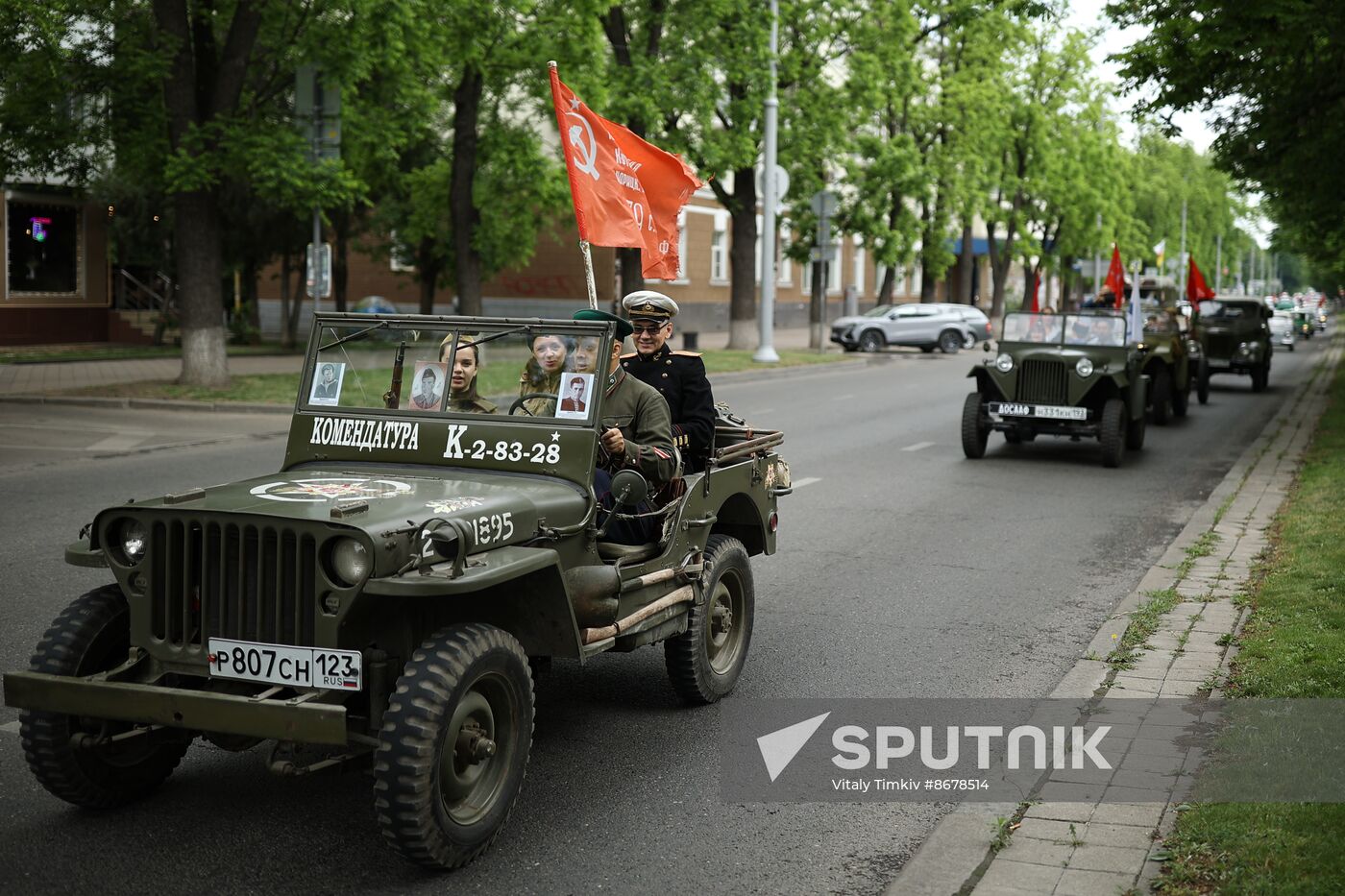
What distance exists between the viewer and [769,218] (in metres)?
31.8

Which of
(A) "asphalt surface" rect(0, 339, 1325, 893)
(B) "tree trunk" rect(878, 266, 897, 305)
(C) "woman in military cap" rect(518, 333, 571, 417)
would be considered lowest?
(A) "asphalt surface" rect(0, 339, 1325, 893)

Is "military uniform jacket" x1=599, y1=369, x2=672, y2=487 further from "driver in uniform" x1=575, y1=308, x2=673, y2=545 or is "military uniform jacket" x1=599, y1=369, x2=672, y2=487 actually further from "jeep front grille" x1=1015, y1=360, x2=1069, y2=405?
"jeep front grille" x1=1015, y1=360, x2=1069, y2=405

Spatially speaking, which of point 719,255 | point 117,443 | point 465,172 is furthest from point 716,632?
point 719,255

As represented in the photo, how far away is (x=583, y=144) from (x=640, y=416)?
2.06 metres

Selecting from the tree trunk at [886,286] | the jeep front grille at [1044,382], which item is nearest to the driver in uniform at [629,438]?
the jeep front grille at [1044,382]

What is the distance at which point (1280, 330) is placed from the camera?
51688 mm

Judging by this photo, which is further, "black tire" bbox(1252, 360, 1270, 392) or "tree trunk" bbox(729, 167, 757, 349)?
"tree trunk" bbox(729, 167, 757, 349)

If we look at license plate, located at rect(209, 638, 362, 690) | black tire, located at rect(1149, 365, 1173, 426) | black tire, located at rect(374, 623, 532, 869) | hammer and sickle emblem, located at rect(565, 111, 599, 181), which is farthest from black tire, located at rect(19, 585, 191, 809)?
black tire, located at rect(1149, 365, 1173, 426)

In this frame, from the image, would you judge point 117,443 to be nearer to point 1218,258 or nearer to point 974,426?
point 974,426

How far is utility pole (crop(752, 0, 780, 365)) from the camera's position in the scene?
103 feet

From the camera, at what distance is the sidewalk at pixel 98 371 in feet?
76.0

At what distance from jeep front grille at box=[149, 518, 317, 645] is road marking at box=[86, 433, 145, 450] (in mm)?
12095

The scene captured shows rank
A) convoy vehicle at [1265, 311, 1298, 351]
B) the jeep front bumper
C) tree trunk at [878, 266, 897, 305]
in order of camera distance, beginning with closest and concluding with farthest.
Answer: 1. the jeep front bumper
2. tree trunk at [878, 266, 897, 305]
3. convoy vehicle at [1265, 311, 1298, 351]

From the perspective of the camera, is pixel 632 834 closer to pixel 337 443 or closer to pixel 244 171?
pixel 337 443
